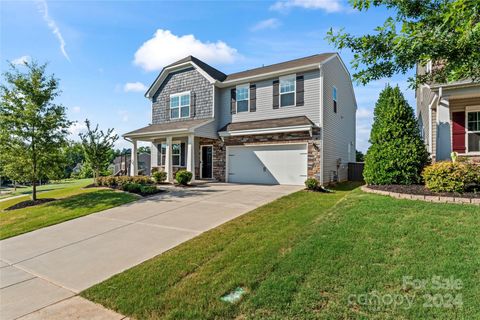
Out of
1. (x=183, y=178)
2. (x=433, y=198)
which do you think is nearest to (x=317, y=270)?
(x=433, y=198)

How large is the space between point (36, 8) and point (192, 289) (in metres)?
9.32

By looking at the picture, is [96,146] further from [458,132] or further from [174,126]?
[458,132]

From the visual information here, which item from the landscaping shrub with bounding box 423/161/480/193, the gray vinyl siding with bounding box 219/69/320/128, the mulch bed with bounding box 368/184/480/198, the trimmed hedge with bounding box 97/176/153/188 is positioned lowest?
the trimmed hedge with bounding box 97/176/153/188

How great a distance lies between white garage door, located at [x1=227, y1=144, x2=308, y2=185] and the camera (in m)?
12.7

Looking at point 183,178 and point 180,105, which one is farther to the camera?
point 180,105

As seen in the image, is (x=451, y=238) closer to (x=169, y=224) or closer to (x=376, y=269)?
(x=376, y=269)

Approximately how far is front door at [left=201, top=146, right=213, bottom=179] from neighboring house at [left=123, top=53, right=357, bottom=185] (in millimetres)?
64

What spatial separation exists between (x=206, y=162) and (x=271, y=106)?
5708mm

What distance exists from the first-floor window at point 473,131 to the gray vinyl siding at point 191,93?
38.6 ft

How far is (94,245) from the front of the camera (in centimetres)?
566

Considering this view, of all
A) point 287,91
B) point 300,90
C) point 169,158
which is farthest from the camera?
point 169,158

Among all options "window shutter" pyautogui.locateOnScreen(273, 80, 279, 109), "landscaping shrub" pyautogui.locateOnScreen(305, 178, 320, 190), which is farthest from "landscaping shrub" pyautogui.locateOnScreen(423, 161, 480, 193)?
"window shutter" pyautogui.locateOnScreen(273, 80, 279, 109)

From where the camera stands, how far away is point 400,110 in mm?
8156

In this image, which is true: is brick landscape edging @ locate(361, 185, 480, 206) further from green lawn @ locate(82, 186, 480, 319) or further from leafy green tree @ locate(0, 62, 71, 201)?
leafy green tree @ locate(0, 62, 71, 201)
